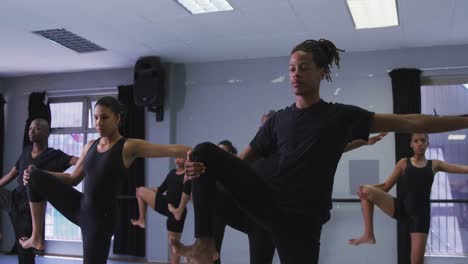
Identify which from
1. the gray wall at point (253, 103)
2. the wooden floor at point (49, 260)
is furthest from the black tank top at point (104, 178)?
the wooden floor at point (49, 260)

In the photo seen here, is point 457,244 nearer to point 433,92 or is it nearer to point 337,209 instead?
point 337,209

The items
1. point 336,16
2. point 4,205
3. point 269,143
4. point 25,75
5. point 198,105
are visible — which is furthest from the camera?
point 25,75

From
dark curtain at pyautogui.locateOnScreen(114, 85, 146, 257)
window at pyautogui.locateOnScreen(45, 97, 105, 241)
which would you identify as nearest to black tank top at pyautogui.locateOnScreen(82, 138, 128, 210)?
dark curtain at pyautogui.locateOnScreen(114, 85, 146, 257)

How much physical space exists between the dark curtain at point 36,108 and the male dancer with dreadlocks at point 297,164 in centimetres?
564

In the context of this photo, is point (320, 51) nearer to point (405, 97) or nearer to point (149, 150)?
point (149, 150)

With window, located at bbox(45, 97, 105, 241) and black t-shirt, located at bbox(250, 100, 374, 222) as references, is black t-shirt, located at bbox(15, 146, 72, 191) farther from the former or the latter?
window, located at bbox(45, 97, 105, 241)

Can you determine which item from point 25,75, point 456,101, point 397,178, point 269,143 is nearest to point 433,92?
point 456,101

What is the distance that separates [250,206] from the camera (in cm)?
169

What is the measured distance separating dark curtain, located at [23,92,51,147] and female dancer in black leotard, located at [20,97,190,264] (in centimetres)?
438

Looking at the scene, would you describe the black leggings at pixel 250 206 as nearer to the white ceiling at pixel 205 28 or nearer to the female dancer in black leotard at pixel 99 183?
the female dancer in black leotard at pixel 99 183

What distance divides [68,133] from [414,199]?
195 inches

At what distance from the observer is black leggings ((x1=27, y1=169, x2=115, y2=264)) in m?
2.55

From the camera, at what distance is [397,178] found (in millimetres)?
4387

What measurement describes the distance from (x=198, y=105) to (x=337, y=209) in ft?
7.29
